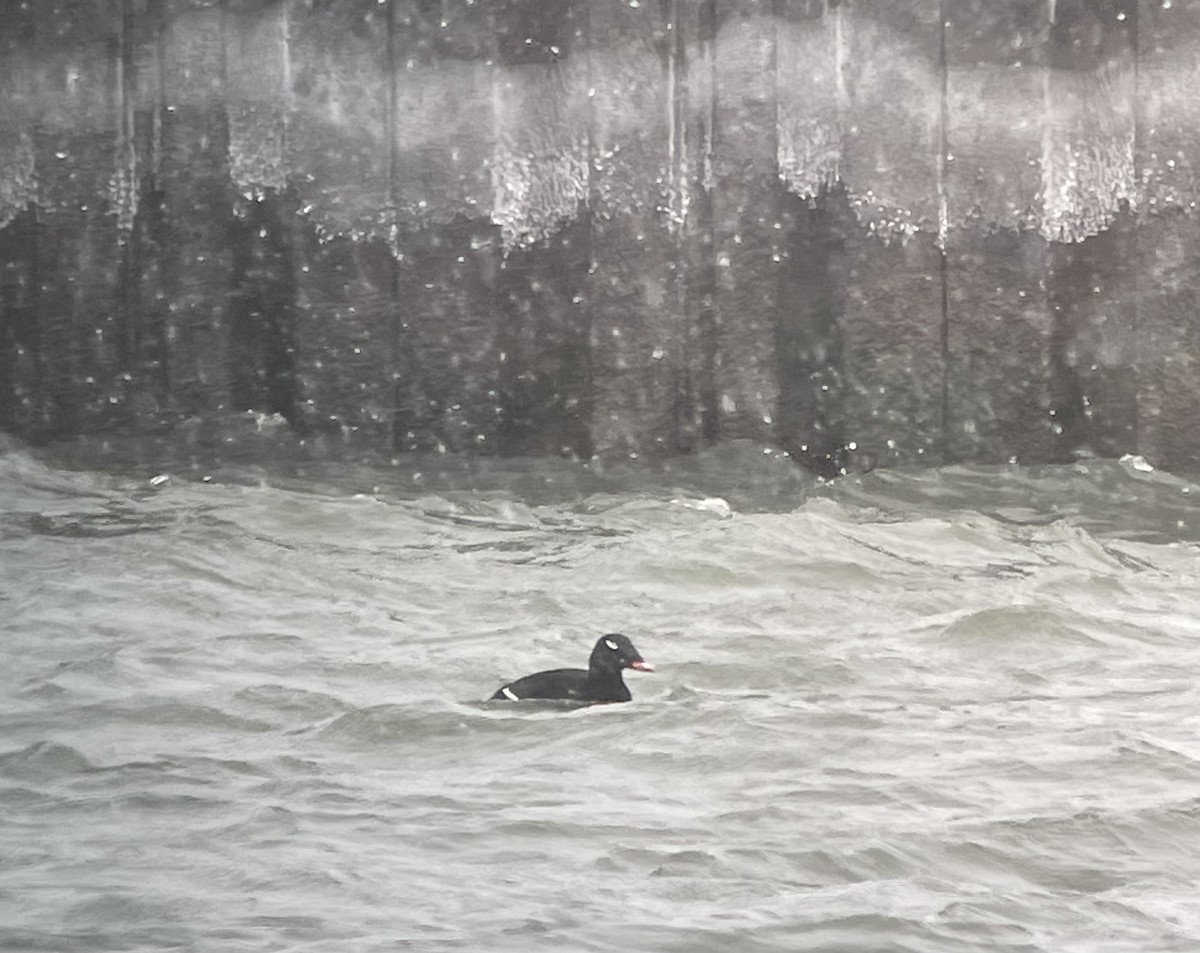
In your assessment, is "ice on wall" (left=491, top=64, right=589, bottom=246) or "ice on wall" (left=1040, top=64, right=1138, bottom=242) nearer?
"ice on wall" (left=1040, top=64, right=1138, bottom=242)

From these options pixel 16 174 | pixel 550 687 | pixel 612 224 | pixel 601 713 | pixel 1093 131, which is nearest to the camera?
pixel 601 713

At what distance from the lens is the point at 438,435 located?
28.9ft

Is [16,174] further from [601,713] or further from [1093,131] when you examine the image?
[1093,131]

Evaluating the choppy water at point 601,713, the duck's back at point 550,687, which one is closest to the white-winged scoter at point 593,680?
the duck's back at point 550,687

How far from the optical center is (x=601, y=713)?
6.17 meters

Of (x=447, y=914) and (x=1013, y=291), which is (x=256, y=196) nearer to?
(x=1013, y=291)

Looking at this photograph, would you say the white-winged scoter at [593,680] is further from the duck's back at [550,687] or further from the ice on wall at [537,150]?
the ice on wall at [537,150]

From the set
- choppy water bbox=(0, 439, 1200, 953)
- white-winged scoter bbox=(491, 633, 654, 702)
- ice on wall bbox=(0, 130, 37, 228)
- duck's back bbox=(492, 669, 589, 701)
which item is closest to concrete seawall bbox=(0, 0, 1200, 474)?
ice on wall bbox=(0, 130, 37, 228)

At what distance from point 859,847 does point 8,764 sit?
90.1 inches

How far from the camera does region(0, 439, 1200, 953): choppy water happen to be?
4109 mm

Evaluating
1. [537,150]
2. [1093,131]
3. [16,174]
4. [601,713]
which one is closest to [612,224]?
[537,150]

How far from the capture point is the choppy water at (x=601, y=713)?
4.11m

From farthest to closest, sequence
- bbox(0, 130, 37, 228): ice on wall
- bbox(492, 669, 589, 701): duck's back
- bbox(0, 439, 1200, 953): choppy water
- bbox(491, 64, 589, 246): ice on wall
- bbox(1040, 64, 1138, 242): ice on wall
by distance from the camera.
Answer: bbox(0, 130, 37, 228): ice on wall
bbox(491, 64, 589, 246): ice on wall
bbox(1040, 64, 1138, 242): ice on wall
bbox(492, 669, 589, 701): duck's back
bbox(0, 439, 1200, 953): choppy water

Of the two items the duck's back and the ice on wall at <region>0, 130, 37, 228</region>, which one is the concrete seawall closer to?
the ice on wall at <region>0, 130, 37, 228</region>
